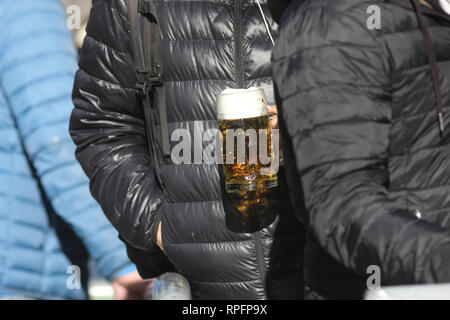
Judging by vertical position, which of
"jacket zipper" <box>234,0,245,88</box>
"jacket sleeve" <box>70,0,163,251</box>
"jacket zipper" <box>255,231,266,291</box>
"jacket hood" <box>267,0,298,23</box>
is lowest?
"jacket zipper" <box>255,231,266,291</box>

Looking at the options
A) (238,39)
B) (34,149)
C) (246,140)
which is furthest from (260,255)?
(34,149)

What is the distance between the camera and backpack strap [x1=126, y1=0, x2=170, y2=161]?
2342 millimetres

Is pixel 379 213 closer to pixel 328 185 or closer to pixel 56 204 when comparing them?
pixel 328 185

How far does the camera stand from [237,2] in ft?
7.46

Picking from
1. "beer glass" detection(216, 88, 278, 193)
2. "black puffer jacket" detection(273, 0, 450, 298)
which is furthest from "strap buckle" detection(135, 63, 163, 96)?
"black puffer jacket" detection(273, 0, 450, 298)

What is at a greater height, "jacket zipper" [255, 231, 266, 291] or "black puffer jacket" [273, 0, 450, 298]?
Answer: "black puffer jacket" [273, 0, 450, 298]

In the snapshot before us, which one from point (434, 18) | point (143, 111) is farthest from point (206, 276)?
point (434, 18)

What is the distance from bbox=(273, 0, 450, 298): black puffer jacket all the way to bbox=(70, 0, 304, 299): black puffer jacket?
694 millimetres

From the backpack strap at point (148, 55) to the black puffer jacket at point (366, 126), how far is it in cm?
84

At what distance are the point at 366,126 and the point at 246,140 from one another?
60cm

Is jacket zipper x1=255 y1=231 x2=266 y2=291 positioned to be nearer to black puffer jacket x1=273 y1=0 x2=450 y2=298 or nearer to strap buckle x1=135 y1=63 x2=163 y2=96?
strap buckle x1=135 y1=63 x2=163 y2=96

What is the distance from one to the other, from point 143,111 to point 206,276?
654 millimetres

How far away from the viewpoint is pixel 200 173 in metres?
2.35
